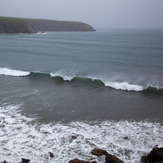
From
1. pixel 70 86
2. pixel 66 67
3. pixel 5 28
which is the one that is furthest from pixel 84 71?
pixel 5 28

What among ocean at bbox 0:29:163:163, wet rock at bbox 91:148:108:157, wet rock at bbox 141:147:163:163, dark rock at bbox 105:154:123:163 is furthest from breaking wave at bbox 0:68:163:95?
dark rock at bbox 105:154:123:163

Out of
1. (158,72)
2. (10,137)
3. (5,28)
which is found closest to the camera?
(10,137)

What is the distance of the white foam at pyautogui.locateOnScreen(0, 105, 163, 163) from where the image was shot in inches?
407

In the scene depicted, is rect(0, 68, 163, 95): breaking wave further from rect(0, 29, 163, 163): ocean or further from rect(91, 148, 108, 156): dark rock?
rect(91, 148, 108, 156): dark rock

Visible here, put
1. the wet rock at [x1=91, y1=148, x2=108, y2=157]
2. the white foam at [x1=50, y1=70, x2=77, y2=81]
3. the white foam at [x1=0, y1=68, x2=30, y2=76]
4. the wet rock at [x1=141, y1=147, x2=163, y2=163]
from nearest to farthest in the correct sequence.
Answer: the wet rock at [x1=141, y1=147, x2=163, y2=163] < the wet rock at [x1=91, y1=148, x2=108, y2=157] < the white foam at [x1=50, y1=70, x2=77, y2=81] < the white foam at [x1=0, y1=68, x2=30, y2=76]

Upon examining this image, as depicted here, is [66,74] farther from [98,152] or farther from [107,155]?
[107,155]

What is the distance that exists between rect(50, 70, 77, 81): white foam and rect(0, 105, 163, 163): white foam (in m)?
12.2

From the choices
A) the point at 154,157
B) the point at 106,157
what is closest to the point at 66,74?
the point at 106,157

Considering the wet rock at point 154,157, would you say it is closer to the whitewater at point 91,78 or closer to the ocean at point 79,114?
the ocean at point 79,114

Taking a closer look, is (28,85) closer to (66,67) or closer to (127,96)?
(66,67)

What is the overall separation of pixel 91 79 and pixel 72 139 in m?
14.3

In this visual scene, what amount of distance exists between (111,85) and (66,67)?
10.9 meters

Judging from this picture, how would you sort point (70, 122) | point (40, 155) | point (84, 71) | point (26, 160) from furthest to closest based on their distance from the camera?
point (84, 71) → point (70, 122) → point (40, 155) → point (26, 160)

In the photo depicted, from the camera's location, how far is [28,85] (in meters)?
23.1
